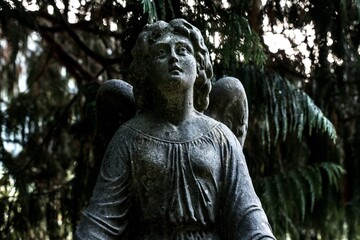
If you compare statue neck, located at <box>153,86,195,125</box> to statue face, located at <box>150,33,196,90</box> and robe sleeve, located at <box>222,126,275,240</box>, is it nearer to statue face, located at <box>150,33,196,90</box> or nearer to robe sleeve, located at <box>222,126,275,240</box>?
statue face, located at <box>150,33,196,90</box>

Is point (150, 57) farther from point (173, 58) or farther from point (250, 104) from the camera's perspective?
point (250, 104)

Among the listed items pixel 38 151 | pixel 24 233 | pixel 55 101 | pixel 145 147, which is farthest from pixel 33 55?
pixel 145 147

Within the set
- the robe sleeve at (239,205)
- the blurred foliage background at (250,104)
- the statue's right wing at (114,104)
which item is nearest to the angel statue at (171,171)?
the robe sleeve at (239,205)

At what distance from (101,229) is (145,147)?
1.29ft

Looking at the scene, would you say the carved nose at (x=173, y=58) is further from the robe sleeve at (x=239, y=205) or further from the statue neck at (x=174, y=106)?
the robe sleeve at (x=239, y=205)

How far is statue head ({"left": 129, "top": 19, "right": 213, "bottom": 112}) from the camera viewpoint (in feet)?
13.4

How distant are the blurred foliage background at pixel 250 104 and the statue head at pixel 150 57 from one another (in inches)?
26.4

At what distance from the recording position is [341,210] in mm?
7426

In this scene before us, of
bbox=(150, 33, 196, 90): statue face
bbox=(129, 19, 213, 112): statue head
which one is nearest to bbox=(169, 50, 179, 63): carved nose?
bbox=(150, 33, 196, 90): statue face

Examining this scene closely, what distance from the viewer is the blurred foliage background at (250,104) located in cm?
550

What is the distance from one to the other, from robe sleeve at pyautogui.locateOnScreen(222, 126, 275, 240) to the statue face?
0.33 meters

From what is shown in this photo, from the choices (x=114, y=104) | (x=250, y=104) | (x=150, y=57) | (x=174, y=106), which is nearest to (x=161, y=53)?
(x=150, y=57)

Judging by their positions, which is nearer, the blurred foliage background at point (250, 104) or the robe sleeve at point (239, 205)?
the robe sleeve at point (239, 205)

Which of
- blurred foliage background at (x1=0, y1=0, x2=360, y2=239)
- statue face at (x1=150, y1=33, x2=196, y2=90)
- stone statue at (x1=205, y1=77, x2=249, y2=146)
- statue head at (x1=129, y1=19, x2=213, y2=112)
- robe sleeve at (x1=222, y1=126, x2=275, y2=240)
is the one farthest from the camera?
blurred foliage background at (x1=0, y1=0, x2=360, y2=239)
